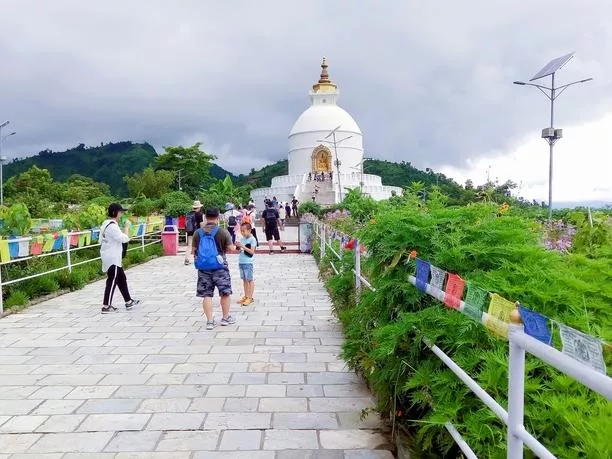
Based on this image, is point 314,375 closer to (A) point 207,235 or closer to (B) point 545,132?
(A) point 207,235

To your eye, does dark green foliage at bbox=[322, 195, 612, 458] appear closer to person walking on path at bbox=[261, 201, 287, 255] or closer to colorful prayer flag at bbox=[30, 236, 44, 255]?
colorful prayer flag at bbox=[30, 236, 44, 255]

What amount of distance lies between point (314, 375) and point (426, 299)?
197cm

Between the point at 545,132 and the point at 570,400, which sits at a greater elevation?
the point at 545,132

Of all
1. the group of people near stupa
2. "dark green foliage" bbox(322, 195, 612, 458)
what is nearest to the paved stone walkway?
the group of people near stupa

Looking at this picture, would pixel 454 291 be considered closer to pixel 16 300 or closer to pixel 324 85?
pixel 16 300

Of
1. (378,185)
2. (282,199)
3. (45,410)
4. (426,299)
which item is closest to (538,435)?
(426,299)

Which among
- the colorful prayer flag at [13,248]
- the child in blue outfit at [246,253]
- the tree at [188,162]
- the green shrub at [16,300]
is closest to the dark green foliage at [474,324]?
the child in blue outfit at [246,253]

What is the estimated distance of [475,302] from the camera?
2402mm

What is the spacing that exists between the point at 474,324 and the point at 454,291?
0.60ft

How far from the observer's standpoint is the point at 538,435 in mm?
1977

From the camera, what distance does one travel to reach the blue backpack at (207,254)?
6.62 m

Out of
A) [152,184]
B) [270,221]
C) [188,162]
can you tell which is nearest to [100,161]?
[188,162]

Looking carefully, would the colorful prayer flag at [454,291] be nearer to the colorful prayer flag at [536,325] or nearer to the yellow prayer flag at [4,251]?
the colorful prayer flag at [536,325]

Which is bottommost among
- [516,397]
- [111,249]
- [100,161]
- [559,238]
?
[516,397]
